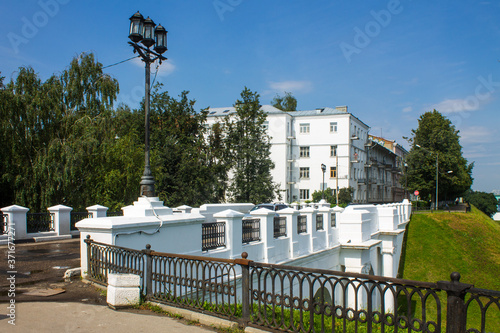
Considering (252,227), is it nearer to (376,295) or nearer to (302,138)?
(376,295)

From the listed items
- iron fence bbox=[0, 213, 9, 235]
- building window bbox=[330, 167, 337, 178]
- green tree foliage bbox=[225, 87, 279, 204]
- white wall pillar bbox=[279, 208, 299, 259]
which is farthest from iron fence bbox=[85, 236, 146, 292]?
building window bbox=[330, 167, 337, 178]

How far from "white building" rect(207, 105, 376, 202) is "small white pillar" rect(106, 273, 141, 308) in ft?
153

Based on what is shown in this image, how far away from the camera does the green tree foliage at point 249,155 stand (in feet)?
139

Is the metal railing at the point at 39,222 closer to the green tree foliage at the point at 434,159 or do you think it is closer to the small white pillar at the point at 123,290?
the small white pillar at the point at 123,290

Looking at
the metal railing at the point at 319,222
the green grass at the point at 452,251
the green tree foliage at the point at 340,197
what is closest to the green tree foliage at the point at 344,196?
the green tree foliage at the point at 340,197

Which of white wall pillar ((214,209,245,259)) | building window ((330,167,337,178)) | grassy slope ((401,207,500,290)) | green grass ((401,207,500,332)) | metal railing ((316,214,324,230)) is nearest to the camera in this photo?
white wall pillar ((214,209,245,259))

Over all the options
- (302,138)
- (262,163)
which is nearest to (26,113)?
(262,163)

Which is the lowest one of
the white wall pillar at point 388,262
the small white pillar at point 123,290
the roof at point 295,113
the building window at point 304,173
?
the white wall pillar at point 388,262

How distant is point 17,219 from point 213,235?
8490mm

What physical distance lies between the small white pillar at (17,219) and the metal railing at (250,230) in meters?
8.19

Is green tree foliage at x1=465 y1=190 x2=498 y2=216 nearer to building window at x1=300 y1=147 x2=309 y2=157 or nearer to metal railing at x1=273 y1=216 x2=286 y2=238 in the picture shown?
building window at x1=300 y1=147 x2=309 y2=157

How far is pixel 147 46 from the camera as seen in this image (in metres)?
8.92

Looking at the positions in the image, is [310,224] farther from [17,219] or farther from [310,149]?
[310,149]

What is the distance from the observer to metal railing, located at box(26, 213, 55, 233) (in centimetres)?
1455
